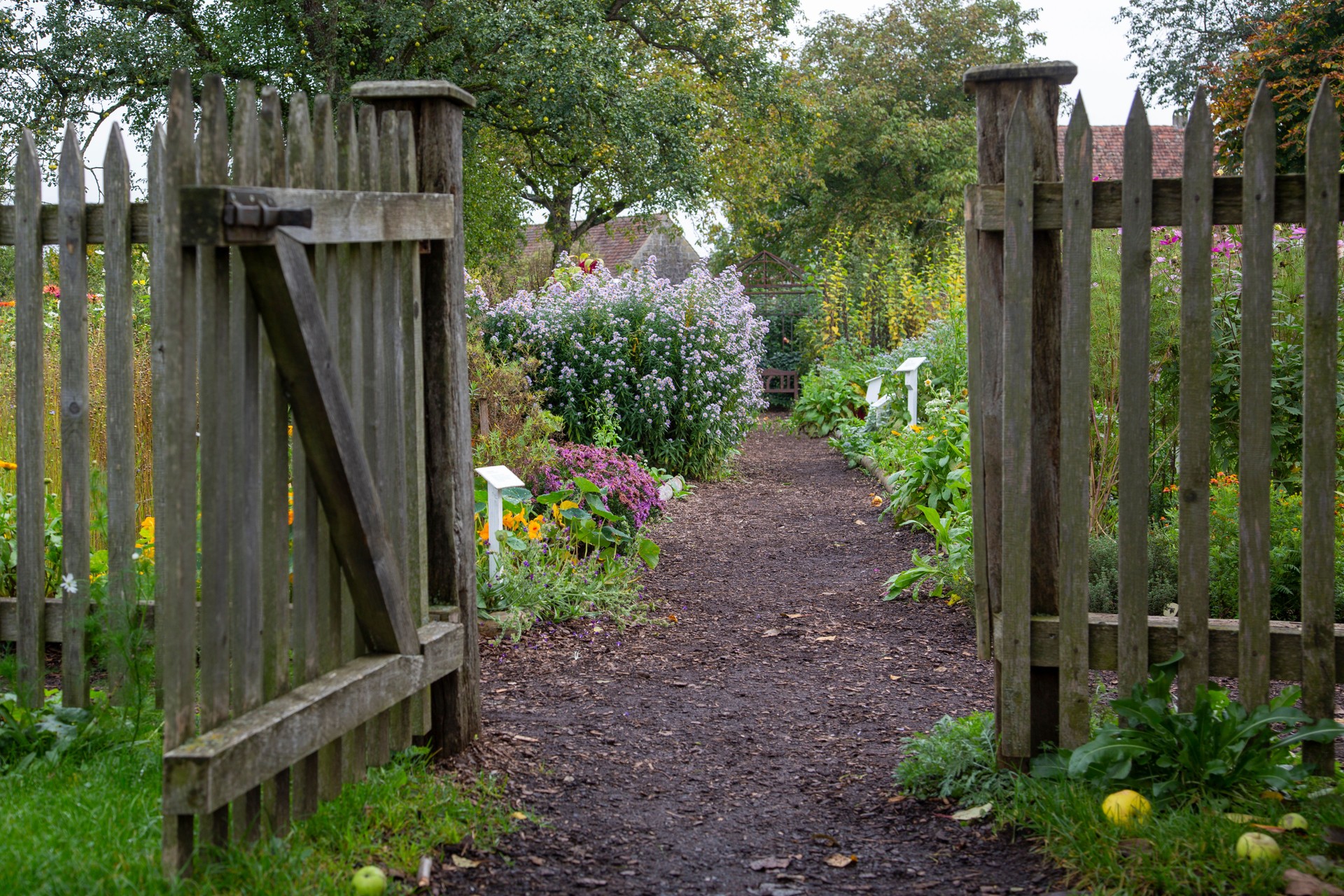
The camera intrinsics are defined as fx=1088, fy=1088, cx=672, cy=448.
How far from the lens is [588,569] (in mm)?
5465

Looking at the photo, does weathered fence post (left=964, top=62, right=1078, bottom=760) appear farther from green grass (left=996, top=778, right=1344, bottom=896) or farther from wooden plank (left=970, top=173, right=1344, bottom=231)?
green grass (left=996, top=778, right=1344, bottom=896)

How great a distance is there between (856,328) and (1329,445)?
47.5ft

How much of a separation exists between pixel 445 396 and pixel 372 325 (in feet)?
1.35

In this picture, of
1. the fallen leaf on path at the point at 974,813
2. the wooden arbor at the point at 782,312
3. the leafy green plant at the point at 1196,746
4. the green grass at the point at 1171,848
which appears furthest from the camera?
the wooden arbor at the point at 782,312

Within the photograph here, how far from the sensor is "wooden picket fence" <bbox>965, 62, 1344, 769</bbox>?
269 centimetres

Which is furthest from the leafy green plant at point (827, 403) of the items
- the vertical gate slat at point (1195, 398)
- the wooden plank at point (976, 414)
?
the vertical gate slat at point (1195, 398)

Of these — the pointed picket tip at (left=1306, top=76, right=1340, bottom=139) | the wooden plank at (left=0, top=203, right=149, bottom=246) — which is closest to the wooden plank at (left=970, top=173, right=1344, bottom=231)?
the pointed picket tip at (left=1306, top=76, right=1340, bottom=139)

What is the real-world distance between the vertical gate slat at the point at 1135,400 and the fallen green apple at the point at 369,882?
1.91 metres

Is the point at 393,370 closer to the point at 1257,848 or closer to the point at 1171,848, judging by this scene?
the point at 1171,848

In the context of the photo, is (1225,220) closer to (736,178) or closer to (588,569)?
(588,569)

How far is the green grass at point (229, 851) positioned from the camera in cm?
218

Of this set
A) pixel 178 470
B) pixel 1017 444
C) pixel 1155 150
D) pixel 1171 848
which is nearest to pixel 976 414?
pixel 1017 444

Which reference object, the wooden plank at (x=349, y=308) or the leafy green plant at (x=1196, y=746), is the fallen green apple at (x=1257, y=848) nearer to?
the leafy green plant at (x=1196, y=746)

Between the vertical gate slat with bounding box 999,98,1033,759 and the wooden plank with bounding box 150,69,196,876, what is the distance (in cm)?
192
